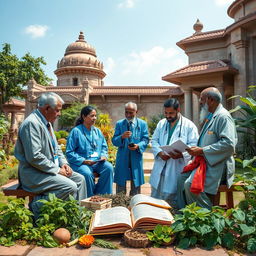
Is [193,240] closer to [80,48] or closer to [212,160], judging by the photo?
[212,160]

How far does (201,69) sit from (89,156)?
8957 millimetres

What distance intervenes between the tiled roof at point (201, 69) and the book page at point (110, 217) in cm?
972

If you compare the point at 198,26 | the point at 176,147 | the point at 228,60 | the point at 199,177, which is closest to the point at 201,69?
the point at 228,60

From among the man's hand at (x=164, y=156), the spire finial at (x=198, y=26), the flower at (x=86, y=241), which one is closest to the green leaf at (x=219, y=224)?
the flower at (x=86, y=241)

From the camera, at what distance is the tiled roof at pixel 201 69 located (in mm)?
11141

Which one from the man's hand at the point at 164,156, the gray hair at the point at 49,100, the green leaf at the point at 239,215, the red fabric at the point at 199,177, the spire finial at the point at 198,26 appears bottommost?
the green leaf at the point at 239,215

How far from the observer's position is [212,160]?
10.0 feet

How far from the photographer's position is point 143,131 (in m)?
4.74

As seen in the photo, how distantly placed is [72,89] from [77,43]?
39.4 ft

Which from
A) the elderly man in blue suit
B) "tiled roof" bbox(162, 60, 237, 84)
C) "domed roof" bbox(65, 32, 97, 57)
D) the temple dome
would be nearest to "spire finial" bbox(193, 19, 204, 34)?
"tiled roof" bbox(162, 60, 237, 84)

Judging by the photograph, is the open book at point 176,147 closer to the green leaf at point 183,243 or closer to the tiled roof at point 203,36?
the green leaf at point 183,243

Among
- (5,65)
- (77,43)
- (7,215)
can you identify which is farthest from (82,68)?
(7,215)

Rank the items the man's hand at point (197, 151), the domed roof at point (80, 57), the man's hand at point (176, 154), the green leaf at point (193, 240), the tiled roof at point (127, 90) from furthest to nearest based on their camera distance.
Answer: the domed roof at point (80, 57) < the tiled roof at point (127, 90) < the man's hand at point (176, 154) < the man's hand at point (197, 151) < the green leaf at point (193, 240)

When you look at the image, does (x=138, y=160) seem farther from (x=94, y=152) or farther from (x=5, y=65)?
(x=5, y=65)
